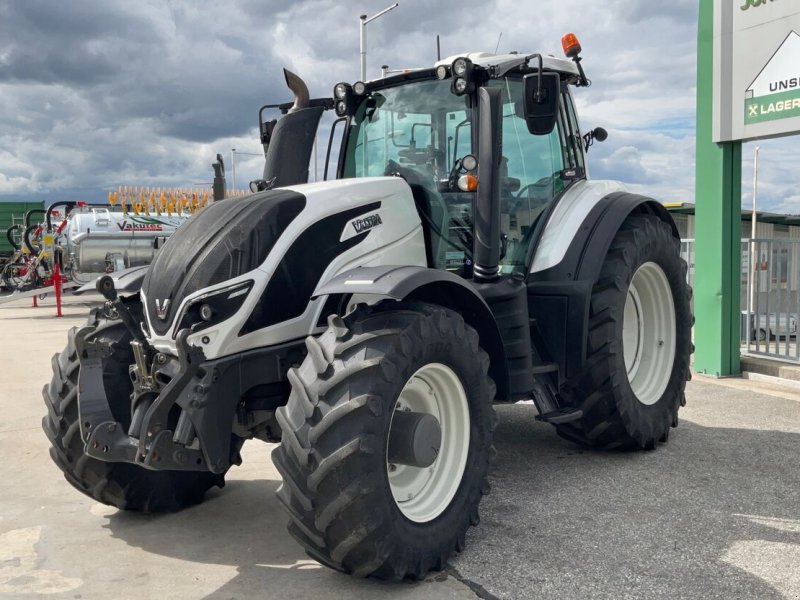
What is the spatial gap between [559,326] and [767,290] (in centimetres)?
502

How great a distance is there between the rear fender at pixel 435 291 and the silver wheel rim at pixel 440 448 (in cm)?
41

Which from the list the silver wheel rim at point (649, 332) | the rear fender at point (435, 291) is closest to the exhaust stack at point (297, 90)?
the rear fender at point (435, 291)

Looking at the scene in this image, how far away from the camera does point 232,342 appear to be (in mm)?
3582

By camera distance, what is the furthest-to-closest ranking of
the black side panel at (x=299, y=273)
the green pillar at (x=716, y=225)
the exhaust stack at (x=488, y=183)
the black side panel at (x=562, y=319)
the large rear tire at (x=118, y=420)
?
the green pillar at (x=716, y=225) < the black side panel at (x=562, y=319) < the exhaust stack at (x=488, y=183) < the large rear tire at (x=118, y=420) < the black side panel at (x=299, y=273)

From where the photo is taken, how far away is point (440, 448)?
3764 millimetres

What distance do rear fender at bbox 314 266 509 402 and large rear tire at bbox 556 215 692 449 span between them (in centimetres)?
94

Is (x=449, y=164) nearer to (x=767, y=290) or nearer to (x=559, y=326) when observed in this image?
(x=559, y=326)

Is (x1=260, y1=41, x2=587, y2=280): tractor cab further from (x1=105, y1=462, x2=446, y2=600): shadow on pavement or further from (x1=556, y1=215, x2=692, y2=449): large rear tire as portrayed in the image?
(x1=105, y1=462, x2=446, y2=600): shadow on pavement

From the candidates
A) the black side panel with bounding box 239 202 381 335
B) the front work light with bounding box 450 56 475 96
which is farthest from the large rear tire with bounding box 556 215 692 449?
the black side panel with bounding box 239 202 381 335

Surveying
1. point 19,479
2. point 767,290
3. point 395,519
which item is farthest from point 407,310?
point 767,290

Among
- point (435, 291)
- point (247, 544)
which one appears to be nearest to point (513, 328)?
point (435, 291)

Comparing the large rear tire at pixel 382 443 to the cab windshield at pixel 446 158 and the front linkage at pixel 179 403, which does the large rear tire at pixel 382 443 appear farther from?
the cab windshield at pixel 446 158

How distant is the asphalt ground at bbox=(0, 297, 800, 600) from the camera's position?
3451mm

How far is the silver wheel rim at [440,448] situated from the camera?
3.70 m
